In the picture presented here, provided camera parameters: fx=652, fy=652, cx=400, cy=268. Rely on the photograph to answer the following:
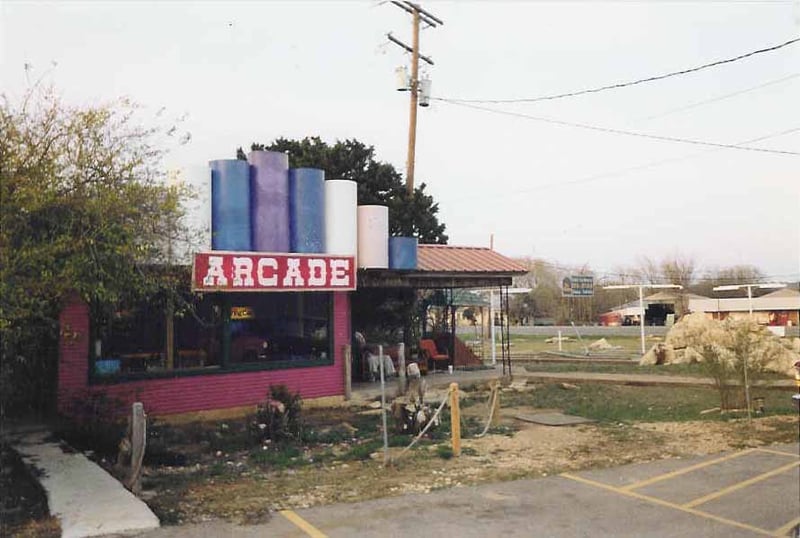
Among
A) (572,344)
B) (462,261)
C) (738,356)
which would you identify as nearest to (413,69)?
(462,261)

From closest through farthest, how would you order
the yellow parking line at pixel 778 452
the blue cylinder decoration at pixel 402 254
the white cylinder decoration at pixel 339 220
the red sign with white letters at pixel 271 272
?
the yellow parking line at pixel 778 452, the red sign with white letters at pixel 271 272, the white cylinder decoration at pixel 339 220, the blue cylinder decoration at pixel 402 254

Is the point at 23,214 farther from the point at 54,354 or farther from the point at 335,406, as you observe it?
the point at 335,406

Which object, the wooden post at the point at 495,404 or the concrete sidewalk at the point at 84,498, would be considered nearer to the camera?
the concrete sidewalk at the point at 84,498

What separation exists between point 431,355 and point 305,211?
792cm

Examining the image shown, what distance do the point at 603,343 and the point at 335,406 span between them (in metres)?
28.0

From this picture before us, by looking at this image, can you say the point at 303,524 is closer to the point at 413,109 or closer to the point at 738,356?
the point at 738,356

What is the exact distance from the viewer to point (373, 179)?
26.7 metres

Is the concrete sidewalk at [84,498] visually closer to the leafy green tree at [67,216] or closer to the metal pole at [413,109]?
the leafy green tree at [67,216]

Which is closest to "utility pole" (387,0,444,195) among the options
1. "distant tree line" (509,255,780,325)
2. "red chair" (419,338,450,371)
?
"red chair" (419,338,450,371)

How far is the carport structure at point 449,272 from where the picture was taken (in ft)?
50.9

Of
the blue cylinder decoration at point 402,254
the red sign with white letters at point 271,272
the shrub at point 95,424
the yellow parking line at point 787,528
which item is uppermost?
the blue cylinder decoration at point 402,254

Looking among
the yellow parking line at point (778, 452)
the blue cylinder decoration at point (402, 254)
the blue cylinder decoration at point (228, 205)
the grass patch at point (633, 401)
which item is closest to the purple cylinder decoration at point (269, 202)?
the blue cylinder decoration at point (228, 205)

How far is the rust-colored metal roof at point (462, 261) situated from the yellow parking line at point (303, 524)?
386 inches

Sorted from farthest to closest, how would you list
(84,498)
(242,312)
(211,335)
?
(242,312), (211,335), (84,498)
